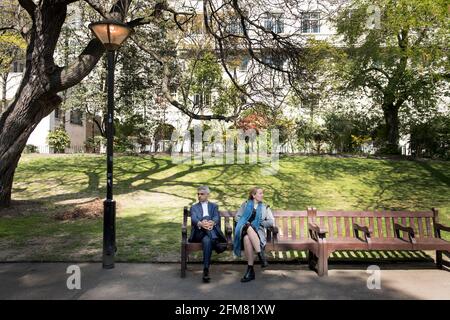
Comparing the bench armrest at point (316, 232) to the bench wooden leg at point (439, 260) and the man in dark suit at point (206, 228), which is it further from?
the bench wooden leg at point (439, 260)

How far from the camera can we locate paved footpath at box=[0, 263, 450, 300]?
5492mm

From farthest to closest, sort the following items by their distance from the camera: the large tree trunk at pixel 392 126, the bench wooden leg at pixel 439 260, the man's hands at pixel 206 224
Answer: the large tree trunk at pixel 392 126 < the bench wooden leg at pixel 439 260 < the man's hands at pixel 206 224

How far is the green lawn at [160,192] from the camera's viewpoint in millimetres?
8156

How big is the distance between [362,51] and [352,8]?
287cm

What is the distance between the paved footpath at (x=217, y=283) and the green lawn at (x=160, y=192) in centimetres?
68

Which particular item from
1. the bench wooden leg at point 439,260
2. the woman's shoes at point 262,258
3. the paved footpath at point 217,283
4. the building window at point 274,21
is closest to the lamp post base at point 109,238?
the paved footpath at point 217,283

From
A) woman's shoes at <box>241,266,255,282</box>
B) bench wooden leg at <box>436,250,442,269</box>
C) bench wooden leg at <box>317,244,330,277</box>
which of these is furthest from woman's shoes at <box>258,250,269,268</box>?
bench wooden leg at <box>436,250,442,269</box>

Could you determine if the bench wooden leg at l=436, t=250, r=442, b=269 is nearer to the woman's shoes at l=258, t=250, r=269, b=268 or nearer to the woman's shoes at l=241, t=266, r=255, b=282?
the woman's shoes at l=258, t=250, r=269, b=268

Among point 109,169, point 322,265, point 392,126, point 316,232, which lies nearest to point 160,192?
point 109,169

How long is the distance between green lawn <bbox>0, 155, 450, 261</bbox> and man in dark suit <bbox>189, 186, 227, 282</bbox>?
104cm

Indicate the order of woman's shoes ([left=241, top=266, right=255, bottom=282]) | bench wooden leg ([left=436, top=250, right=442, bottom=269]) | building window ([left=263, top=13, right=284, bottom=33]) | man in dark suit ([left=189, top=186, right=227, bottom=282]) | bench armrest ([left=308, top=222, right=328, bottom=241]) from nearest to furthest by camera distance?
woman's shoes ([left=241, top=266, right=255, bottom=282])
man in dark suit ([left=189, top=186, right=227, bottom=282])
bench armrest ([left=308, top=222, right=328, bottom=241])
bench wooden leg ([left=436, top=250, right=442, bottom=269])
building window ([left=263, top=13, right=284, bottom=33])

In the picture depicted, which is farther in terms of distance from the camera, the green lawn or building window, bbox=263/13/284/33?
building window, bbox=263/13/284/33

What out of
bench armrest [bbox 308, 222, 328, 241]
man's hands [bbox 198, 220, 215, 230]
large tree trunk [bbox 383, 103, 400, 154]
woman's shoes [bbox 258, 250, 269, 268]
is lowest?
woman's shoes [bbox 258, 250, 269, 268]
